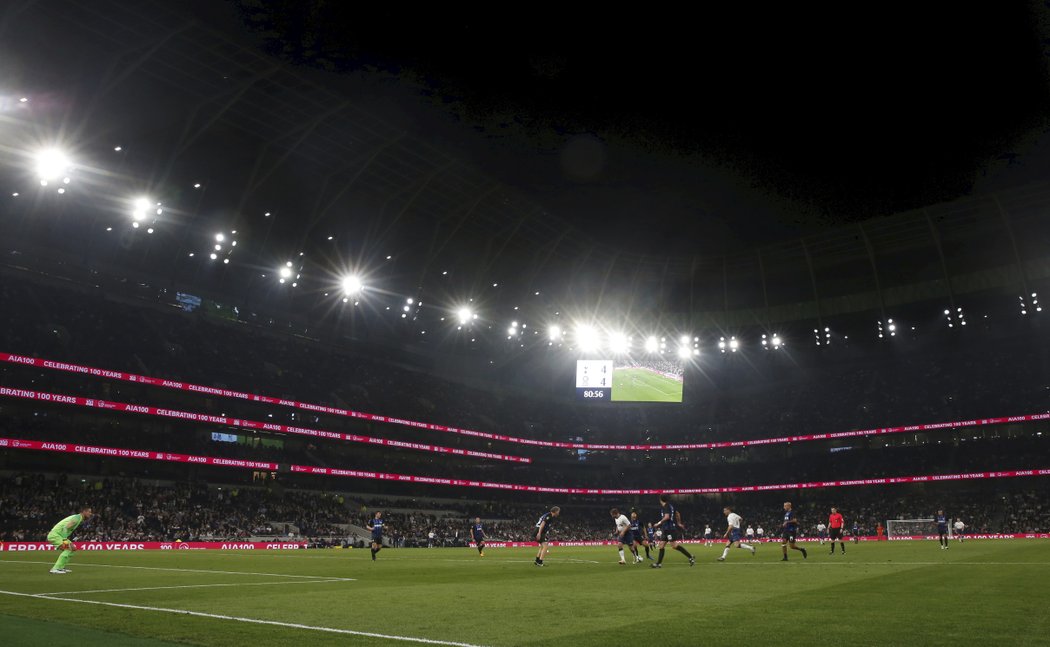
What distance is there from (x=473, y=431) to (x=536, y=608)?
67.1m

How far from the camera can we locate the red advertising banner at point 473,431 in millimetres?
49562

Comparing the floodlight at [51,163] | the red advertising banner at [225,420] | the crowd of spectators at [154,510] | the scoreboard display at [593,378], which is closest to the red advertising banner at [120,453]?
the crowd of spectators at [154,510]

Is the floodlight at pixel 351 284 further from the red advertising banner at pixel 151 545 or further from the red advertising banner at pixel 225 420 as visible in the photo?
the red advertising banner at pixel 151 545

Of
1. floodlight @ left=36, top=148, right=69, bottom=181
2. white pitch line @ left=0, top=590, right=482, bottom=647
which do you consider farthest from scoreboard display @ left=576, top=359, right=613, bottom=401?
white pitch line @ left=0, top=590, right=482, bottom=647

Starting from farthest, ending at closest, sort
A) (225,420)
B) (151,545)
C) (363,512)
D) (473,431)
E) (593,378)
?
(473,431) → (593,378) → (363,512) → (225,420) → (151,545)

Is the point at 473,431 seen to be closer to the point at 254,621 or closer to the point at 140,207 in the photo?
the point at 140,207

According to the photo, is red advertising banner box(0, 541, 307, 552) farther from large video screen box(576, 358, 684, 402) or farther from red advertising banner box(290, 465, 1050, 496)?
large video screen box(576, 358, 684, 402)

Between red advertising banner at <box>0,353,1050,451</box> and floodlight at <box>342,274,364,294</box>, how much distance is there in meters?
10.7

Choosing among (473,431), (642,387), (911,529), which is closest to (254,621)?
(911,529)

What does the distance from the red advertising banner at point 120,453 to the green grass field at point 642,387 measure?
118ft

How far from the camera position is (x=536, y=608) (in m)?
11.5

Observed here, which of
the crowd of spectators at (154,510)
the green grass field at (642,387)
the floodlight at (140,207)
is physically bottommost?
the crowd of spectators at (154,510)

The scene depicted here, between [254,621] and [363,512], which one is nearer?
[254,621]

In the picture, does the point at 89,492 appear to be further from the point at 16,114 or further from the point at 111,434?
the point at 16,114
